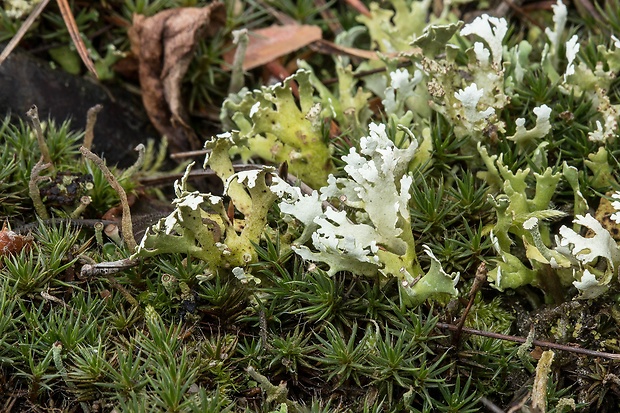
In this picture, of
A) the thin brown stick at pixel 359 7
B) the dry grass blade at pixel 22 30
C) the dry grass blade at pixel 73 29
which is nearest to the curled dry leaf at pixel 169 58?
the dry grass blade at pixel 73 29

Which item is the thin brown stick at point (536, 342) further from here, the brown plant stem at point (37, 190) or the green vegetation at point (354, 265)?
the brown plant stem at point (37, 190)

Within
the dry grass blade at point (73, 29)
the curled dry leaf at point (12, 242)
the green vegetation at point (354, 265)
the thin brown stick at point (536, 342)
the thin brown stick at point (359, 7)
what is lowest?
the thin brown stick at point (536, 342)

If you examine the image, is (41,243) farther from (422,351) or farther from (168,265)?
(422,351)

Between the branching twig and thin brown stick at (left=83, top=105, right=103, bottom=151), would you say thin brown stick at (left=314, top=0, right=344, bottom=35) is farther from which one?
the branching twig

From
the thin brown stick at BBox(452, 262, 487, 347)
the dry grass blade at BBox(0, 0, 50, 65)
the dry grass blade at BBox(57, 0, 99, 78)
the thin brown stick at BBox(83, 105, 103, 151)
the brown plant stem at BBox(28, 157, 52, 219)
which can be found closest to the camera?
the thin brown stick at BBox(452, 262, 487, 347)

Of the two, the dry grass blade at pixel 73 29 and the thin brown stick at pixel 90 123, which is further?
the dry grass blade at pixel 73 29

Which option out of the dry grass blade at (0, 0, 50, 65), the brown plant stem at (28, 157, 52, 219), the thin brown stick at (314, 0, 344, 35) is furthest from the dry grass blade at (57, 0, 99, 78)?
the thin brown stick at (314, 0, 344, 35)

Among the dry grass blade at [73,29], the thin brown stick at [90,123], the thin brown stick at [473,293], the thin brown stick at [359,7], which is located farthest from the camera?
the thin brown stick at [359,7]
